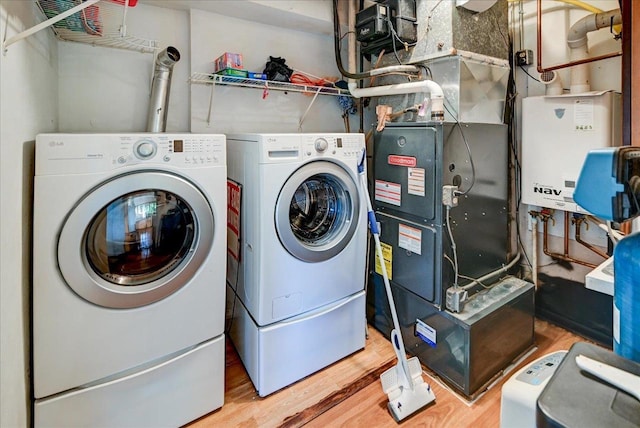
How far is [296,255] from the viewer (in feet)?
5.50

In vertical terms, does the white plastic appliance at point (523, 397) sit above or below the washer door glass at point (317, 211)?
below

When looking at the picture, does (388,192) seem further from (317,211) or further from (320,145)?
(320,145)

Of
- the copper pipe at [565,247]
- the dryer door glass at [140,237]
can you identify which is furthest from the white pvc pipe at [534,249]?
the dryer door glass at [140,237]

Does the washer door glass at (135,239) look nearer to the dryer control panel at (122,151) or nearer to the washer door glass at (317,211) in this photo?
the dryer control panel at (122,151)

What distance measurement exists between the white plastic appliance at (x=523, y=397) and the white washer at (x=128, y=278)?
3.75 ft

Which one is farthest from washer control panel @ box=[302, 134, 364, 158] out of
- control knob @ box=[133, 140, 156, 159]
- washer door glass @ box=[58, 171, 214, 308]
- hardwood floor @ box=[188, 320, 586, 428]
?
hardwood floor @ box=[188, 320, 586, 428]

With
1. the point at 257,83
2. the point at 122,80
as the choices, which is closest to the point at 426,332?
the point at 257,83

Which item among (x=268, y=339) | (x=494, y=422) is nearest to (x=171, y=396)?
(x=268, y=339)

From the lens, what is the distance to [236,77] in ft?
6.59

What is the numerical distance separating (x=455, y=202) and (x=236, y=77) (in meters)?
1.42

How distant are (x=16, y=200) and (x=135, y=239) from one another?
0.39m

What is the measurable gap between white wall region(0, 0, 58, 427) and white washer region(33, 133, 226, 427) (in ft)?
0.17

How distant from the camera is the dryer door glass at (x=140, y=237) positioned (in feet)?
4.23

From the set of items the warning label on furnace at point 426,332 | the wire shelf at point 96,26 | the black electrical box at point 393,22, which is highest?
the black electrical box at point 393,22
